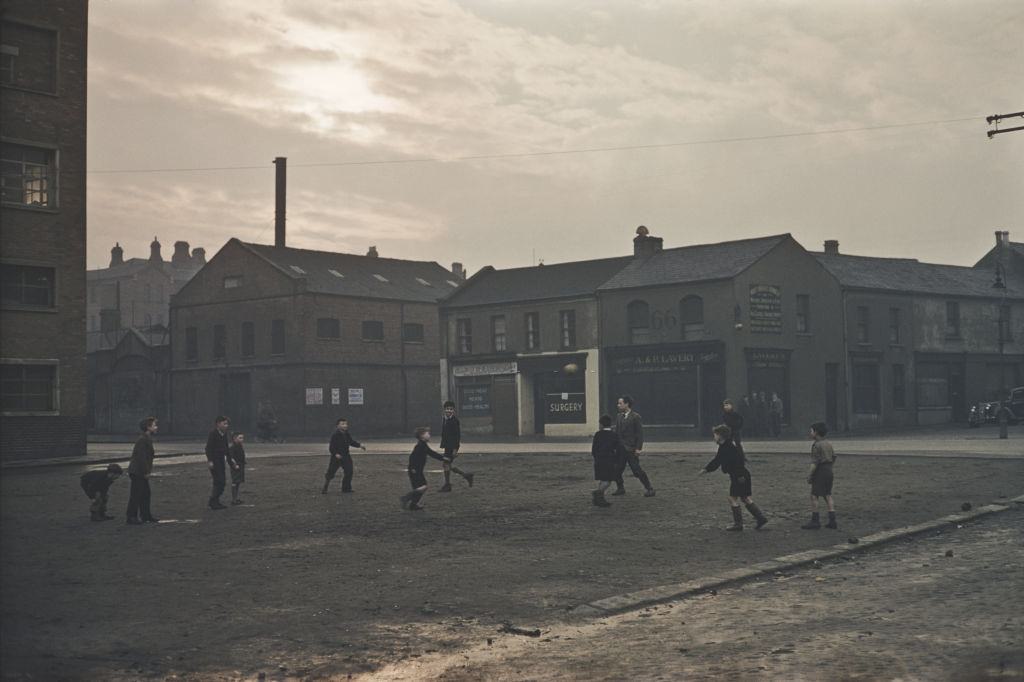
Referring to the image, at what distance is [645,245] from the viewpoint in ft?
157

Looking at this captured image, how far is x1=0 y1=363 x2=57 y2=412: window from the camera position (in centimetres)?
2902

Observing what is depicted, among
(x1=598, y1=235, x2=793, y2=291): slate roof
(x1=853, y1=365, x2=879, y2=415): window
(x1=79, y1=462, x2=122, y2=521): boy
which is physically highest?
(x1=598, y1=235, x2=793, y2=291): slate roof

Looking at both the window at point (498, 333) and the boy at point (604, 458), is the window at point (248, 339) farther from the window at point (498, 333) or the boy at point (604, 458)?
the boy at point (604, 458)

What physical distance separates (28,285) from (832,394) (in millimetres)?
32064

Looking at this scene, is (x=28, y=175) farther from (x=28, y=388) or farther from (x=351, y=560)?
(x=351, y=560)

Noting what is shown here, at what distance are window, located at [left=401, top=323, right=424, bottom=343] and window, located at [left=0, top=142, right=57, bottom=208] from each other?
27.4 metres

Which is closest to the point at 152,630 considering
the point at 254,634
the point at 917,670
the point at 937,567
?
the point at 254,634

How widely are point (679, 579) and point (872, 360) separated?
129 feet

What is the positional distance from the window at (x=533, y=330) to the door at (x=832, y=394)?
12.8 m

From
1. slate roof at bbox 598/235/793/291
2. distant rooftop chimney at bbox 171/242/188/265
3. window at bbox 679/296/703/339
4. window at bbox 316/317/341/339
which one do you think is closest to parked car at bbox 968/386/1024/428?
slate roof at bbox 598/235/793/291

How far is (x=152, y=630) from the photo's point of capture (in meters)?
8.46

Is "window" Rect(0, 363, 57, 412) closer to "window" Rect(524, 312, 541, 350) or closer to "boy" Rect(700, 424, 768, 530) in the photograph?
"boy" Rect(700, 424, 768, 530)

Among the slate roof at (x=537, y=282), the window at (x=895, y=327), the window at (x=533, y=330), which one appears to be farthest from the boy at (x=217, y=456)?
the window at (x=895, y=327)

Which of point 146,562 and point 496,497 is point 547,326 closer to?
point 496,497
